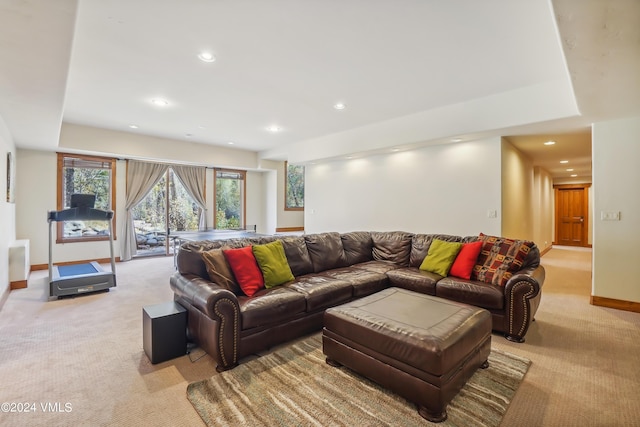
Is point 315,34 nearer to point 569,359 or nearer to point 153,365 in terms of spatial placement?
point 153,365

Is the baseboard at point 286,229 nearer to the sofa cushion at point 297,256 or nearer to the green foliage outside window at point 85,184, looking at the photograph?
the green foliage outside window at point 85,184

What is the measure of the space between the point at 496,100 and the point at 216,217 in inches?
274

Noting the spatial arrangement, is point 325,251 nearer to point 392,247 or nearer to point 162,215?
point 392,247

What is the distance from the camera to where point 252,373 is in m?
2.28

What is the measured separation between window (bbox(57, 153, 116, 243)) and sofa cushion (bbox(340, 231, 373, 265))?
18.3ft

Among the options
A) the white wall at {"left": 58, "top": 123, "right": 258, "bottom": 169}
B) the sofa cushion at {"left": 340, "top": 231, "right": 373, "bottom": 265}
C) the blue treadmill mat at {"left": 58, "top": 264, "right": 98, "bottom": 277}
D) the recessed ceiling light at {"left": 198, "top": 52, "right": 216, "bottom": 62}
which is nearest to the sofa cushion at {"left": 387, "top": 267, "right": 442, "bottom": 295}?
the sofa cushion at {"left": 340, "top": 231, "right": 373, "bottom": 265}

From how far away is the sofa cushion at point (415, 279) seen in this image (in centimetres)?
339

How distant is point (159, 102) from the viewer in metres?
4.44

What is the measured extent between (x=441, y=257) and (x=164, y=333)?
3.06 metres

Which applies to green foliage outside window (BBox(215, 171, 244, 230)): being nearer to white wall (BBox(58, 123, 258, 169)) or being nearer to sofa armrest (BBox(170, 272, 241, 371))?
white wall (BBox(58, 123, 258, 169))

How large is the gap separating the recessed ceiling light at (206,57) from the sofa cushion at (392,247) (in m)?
3.18

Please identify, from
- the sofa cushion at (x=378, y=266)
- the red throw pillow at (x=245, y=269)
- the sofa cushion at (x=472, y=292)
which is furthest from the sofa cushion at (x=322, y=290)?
the sofa cushion at (x=472, y=292)

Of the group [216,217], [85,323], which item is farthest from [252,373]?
[216,217]

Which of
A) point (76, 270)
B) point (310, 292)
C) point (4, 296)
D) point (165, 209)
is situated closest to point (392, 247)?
point (310, 292)
